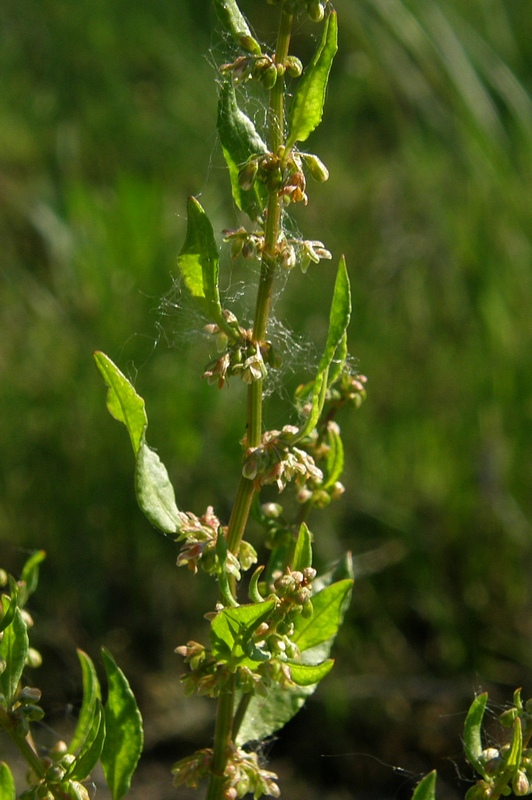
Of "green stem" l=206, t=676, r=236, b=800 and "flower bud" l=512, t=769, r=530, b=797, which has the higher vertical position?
"flower bud" l=512, t=769, r=530, b=797

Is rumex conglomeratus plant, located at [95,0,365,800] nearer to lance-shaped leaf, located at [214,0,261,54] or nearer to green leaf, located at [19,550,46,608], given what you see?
lance-shaped leaf, located at [214,0,261,54]

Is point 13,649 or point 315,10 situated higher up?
point 315,10

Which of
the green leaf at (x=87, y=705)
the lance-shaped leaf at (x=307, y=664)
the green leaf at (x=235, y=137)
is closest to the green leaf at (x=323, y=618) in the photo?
the lance-shaped leaf at (x=307, y=664)

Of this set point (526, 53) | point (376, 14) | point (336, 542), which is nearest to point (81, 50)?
point (376, 14)

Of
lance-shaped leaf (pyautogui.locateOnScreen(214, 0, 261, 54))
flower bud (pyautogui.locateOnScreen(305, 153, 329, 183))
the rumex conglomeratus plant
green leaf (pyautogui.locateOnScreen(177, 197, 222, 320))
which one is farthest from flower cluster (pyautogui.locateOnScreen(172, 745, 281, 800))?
lance-shaped leaf (pyautogui.locateOnScreen(214, 0, 261, 54))

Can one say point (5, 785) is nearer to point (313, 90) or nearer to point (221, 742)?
point (221, 742)

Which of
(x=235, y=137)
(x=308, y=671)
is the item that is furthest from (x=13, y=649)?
(x=235, y=137)

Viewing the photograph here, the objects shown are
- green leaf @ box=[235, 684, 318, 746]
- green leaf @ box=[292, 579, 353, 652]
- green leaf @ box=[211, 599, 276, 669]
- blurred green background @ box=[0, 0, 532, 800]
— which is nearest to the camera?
green leaf @ box=[211, 599, 276, 669]
